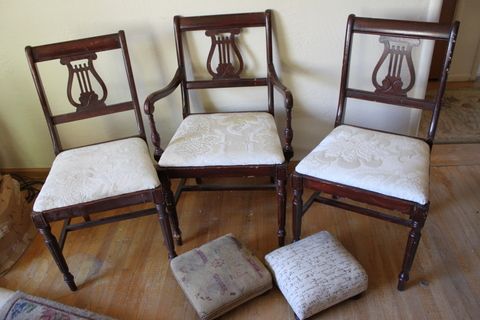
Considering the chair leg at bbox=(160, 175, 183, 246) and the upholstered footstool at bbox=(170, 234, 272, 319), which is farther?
the chair leg at bbox=(160, 175, 183, 246)

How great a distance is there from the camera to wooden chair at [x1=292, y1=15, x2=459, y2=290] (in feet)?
4.61

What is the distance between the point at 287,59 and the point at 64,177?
112 cm

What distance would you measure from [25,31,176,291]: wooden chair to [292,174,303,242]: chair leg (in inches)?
20.5

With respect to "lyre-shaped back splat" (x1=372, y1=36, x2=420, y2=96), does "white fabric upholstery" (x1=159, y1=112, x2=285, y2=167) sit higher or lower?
lower

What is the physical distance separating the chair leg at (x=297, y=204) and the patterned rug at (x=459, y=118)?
1217mm

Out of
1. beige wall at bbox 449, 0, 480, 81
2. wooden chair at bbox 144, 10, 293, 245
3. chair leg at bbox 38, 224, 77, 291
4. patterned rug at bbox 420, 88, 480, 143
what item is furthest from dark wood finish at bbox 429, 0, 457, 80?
chair leg at bbox 38, 224, 77, 291

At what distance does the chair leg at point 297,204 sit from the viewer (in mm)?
1559

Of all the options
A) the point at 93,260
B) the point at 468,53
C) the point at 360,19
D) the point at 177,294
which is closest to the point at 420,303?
the point at 177,294

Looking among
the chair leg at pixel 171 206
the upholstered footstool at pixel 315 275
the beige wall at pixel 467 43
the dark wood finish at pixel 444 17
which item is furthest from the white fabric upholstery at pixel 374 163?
the beige wall at pixel 467 43

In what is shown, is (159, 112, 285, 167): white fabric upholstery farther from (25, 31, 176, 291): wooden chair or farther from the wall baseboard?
the wall baseboard

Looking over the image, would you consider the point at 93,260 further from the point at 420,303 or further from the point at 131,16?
the point at 420,303

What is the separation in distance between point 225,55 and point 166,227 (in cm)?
83

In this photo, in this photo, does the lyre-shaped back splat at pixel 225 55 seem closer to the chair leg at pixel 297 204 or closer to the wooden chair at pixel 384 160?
the wooden chair at pixel 384 160

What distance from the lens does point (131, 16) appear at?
1.85 metres
